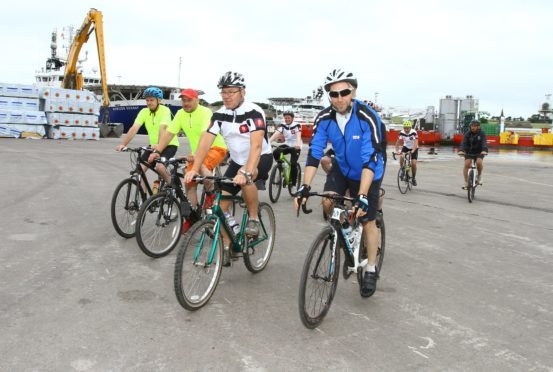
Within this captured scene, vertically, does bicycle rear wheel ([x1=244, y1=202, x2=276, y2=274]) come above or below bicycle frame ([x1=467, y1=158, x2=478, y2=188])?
below

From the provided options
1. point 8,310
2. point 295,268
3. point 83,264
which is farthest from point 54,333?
point 295,268

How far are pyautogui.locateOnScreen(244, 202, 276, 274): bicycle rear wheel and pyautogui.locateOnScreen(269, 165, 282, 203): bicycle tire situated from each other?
4441mm

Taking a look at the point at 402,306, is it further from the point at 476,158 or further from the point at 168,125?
the point at 476,158

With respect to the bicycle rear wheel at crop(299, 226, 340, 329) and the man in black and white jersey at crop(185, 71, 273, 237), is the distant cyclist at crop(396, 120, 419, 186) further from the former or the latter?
the bicycle rear wheel at crop(299, 226, 340, 329)

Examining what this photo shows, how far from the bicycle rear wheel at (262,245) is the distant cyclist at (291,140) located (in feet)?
17.5

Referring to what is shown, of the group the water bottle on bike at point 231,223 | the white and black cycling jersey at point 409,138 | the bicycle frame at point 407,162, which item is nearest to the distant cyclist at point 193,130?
the water bottle on bike at point 231,223

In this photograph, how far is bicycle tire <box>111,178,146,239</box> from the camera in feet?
21.1

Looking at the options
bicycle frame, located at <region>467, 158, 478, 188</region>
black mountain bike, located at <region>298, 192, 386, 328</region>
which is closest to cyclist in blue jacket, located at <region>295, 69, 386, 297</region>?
black mountain bike, located at <region>298, 192, 386, 328</region>

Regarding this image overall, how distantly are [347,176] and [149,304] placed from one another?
2.12 m

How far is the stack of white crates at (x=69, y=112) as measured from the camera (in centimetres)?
2895

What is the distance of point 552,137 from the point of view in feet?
114

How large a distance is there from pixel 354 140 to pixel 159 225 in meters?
2.58

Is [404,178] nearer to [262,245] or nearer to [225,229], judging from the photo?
[262,245]

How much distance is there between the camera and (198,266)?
4.24 m
